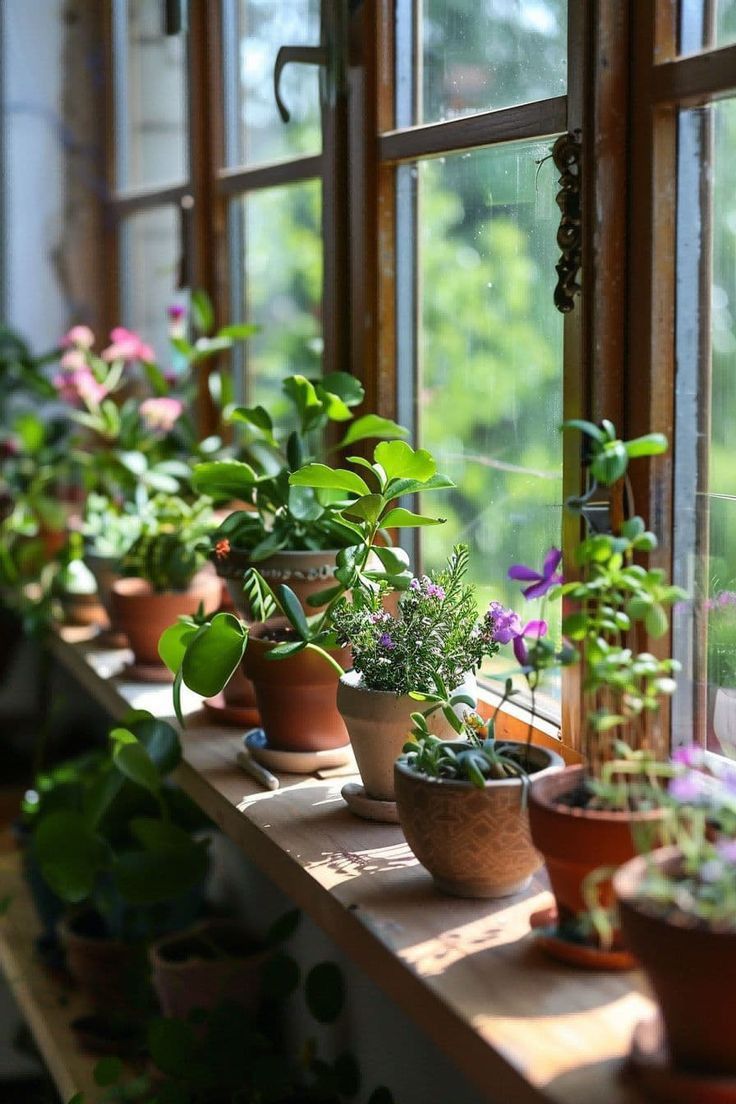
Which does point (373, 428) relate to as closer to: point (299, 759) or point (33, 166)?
point (299, 759)

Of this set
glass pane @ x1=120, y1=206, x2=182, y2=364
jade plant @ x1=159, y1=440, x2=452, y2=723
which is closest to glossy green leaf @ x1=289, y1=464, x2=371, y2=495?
jade plant @ x1=159, y1=440, x2=452, y2=723

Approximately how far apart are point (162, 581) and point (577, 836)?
1.13 metres

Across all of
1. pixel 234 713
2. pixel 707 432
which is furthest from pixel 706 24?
pixel 234 713

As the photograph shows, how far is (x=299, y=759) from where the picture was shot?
1446 mm

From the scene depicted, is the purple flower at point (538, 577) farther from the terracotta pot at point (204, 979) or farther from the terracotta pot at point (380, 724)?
A: the terracotta pot at point (204, 979)

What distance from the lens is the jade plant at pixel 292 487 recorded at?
1462 millimetres

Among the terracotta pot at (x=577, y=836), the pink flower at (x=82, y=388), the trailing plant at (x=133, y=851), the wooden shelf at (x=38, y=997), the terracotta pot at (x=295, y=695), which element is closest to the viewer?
the terracotta pot at (x=577, y=836)

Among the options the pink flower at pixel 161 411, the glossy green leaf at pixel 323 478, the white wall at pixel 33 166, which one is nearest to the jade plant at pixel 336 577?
the glossy green leaf at pixel 323 478

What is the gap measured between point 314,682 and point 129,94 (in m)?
1.74

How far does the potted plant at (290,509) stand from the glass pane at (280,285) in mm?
514

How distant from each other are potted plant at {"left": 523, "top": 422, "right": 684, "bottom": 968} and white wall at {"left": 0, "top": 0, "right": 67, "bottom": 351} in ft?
7.10

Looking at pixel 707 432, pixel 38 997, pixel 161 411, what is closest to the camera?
pixel 707 432

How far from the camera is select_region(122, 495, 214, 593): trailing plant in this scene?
190 centimetres

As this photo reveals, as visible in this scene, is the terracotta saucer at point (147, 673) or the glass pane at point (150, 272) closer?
the terracotta saucer at point (147, 673)
